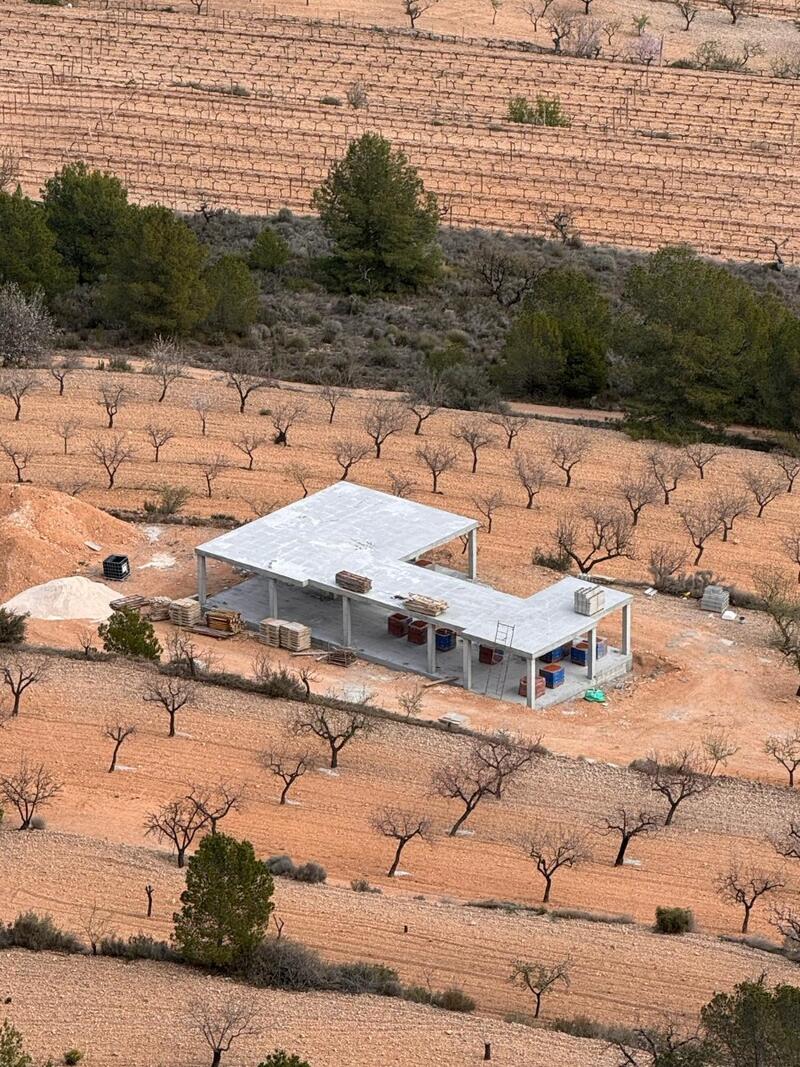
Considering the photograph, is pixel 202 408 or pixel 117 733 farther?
pixel 202 408

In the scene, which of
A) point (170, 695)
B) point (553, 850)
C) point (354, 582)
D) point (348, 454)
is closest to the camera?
point (553, 850)

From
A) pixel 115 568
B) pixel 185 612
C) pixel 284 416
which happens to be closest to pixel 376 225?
pixel 284 416

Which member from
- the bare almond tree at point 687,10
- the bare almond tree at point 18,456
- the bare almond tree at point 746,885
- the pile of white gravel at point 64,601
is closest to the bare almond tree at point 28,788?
the pile of white gravel at point 64,601

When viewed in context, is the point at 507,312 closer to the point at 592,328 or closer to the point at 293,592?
the point at 592,328

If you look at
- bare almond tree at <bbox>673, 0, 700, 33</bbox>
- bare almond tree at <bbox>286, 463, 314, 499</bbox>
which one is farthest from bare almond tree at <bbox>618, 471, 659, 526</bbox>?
bare almond tree at <bbox>673, 0, 700, 33</bbox>

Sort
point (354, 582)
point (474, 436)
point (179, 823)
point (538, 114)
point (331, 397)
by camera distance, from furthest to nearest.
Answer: point (538, 114) → point (331, 397) → point (474, 436) → point (354, 582) → point (179, 823)

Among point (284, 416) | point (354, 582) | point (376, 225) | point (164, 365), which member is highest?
point (376, 225)

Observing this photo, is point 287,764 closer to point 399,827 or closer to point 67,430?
point 399,827
